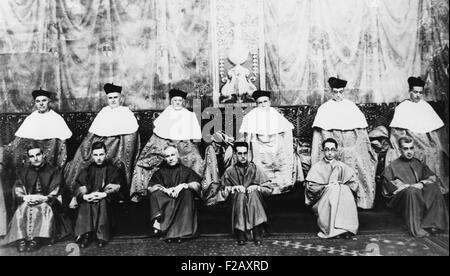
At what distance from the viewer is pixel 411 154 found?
5219 millimetres

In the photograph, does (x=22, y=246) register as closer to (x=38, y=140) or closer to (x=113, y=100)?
(x=38, y=140)

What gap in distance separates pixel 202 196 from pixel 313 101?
1.78m

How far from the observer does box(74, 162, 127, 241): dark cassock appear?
196 inches

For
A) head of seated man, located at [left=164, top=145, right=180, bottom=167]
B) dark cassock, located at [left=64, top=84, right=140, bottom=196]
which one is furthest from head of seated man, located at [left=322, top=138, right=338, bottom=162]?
dark cassock, located at [left=64, top=84, right=140, bottom=196]

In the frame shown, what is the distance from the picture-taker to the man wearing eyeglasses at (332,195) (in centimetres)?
493

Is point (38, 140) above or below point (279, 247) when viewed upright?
above

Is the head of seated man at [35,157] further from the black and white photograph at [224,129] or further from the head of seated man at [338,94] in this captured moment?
the head of seated man at [338,94]

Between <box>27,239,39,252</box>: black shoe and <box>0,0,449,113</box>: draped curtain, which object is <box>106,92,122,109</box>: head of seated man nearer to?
<box>0,0,449,113</box>: draped curtain

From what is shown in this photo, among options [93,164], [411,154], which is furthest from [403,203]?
[93,164]

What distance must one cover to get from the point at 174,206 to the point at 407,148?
8.49ft

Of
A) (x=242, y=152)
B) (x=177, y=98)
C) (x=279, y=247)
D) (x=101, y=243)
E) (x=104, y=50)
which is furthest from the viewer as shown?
(x=104, y=50)

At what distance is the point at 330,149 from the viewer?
520 cm

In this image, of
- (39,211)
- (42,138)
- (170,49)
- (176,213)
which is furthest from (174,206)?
(170,49)
